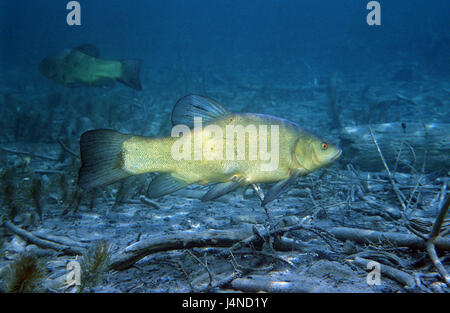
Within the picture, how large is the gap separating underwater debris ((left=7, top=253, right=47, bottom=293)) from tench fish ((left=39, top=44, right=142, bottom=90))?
15.9ft

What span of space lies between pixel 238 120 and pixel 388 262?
1.77 m

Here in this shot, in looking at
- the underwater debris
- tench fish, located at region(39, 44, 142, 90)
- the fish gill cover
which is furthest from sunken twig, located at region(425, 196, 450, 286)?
tench fish, located at region(39, 44, 142, 90)

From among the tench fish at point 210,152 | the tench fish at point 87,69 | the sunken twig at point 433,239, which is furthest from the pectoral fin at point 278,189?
the tench fish at point 87,69

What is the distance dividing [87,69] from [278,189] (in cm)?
602

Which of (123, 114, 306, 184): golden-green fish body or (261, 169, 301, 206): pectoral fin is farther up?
(123, 114, 306, 184): golden-green fish body

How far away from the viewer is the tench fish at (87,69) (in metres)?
6.11

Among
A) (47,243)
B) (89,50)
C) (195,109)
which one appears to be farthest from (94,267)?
(89,50)

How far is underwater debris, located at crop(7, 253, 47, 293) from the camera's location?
1.72 m

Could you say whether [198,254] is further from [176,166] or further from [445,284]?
[445,284]

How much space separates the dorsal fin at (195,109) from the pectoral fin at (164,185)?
0.55m

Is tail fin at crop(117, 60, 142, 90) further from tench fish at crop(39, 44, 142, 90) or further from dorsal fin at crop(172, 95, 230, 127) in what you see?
dorsal fin at crop(172, 95, 230, 127)

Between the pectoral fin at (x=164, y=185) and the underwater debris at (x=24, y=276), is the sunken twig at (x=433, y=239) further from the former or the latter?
the underwater debris at (x=24, y=276)
